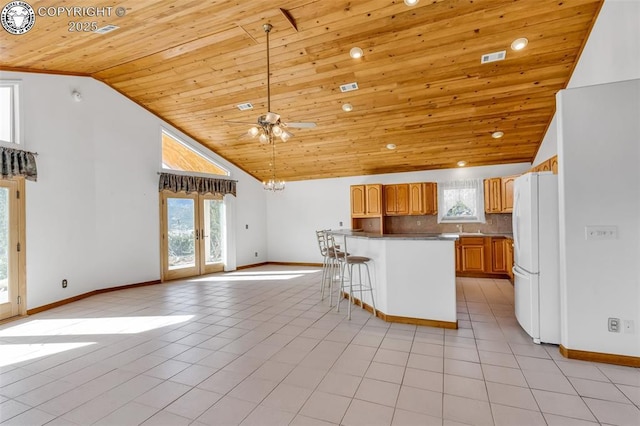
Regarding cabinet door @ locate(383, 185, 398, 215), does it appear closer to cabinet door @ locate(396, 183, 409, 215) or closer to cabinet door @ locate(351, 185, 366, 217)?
cabinet door @ locate(396, 183, 409, 215)

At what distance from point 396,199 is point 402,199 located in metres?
0.14

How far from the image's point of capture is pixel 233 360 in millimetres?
2779

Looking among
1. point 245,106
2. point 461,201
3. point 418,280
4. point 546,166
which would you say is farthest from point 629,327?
point 245,106

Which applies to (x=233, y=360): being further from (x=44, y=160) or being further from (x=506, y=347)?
(x=44, y=160)

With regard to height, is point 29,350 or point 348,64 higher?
point 348,64

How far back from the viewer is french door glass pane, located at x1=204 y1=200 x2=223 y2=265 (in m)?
7.21

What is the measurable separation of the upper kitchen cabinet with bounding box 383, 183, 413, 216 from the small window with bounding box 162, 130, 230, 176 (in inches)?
167

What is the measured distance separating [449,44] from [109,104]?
5.79 m

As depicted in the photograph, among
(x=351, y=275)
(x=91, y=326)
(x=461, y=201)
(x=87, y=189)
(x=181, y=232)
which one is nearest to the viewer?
(x=91, y=326)

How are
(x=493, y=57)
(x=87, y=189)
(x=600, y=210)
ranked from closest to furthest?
(x=600, y=210) < (x=493, y=57) < (x=87, y=189)

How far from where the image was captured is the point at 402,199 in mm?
7078

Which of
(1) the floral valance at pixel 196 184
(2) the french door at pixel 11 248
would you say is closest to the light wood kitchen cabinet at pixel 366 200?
(1) the floral valance at pixel 196 184

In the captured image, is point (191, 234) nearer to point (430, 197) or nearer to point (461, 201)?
point (430, 197)

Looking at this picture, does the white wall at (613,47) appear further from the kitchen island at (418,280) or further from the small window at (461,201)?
the small window at (461,201)
